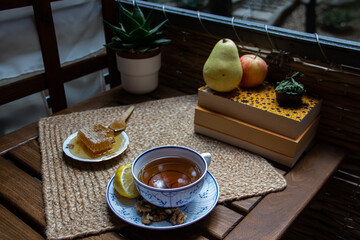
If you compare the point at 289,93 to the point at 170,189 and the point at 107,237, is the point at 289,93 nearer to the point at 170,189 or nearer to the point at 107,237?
the point at 170,189

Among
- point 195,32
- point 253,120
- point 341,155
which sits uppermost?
point 195,32

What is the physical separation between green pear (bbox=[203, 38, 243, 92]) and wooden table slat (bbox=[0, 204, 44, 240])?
483 millimetres

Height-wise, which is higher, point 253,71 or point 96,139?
point 253,71

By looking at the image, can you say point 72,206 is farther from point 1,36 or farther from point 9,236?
point 1,36

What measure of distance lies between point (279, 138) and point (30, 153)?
57 centimetres

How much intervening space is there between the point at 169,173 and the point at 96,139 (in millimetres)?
223

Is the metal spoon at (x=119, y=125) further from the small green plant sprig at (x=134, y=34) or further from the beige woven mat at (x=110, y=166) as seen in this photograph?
the small green plant sprig at (x=134, y=34)

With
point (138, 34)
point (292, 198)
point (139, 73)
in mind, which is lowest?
point (292, 198)

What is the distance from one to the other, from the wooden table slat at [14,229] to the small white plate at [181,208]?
140 mm

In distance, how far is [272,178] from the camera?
732mm

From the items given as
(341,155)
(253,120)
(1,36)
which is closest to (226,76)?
(253,120)

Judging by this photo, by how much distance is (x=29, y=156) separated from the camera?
0.80 m

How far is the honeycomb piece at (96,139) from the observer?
77 cm

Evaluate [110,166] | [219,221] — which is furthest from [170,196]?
[110,166]
